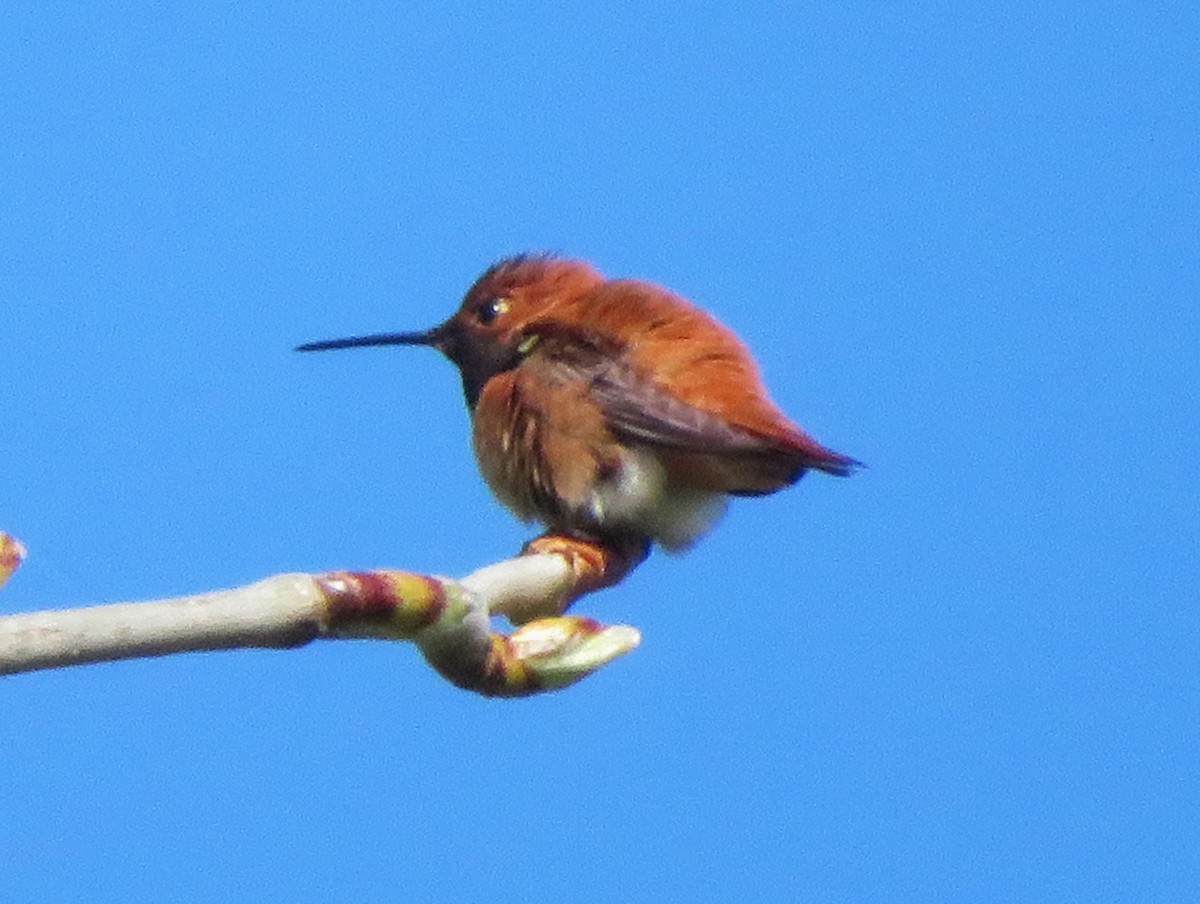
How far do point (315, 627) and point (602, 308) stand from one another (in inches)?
110

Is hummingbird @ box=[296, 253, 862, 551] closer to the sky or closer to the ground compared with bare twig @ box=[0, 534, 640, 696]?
closer to the sky

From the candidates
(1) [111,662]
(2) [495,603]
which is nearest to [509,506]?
(2) [495,603]

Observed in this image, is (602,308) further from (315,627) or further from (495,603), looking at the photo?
(315,627)

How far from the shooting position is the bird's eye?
474 centimetres

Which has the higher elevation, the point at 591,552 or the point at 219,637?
the point at 591,552

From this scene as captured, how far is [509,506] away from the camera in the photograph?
14.1 feet

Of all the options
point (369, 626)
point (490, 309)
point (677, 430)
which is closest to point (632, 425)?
point (677, 430)

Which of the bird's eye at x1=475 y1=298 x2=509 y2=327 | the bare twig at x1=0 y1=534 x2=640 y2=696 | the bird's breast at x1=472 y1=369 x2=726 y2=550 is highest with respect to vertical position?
the bird's eye at x1=475 y1=298 x2=509 y2=327

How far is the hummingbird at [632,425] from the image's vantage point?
3994 millimetres

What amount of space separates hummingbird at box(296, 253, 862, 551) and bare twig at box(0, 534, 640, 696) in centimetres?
158

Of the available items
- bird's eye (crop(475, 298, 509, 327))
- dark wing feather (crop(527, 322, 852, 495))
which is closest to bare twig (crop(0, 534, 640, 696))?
dark wing feather (crop(527, 322, 852, 495))

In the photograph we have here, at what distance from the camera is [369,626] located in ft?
5.81

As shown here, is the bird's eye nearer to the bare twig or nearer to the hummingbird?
the hummingbird

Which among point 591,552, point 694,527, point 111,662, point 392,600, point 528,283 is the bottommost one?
point 111,662
